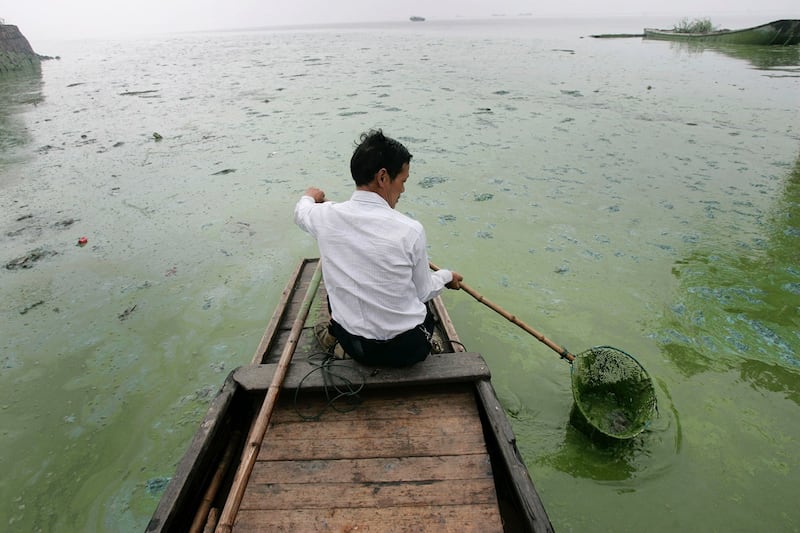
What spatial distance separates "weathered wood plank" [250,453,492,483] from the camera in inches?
78.7

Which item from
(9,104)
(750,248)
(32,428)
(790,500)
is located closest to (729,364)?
(790,500)

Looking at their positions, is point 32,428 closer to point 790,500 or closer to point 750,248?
point 790,500

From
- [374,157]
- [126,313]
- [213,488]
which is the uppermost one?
[374,157]

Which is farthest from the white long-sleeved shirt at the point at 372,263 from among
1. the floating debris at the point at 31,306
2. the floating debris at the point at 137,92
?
the floating debris at the point at 137,92

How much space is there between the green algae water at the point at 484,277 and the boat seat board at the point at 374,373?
0.91 m

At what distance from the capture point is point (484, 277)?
193 inches

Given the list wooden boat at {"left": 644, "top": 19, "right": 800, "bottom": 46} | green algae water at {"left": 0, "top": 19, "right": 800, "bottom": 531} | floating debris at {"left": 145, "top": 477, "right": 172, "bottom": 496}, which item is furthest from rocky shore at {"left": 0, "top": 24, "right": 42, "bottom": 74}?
wooden boat at {"left": 644, "top": 19, "right": 800, "bottom": 46}

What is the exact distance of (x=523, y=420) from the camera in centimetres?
311

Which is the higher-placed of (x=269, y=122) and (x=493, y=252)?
(x=269, y=122)

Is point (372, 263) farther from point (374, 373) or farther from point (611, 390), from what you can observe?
point (611, 390)

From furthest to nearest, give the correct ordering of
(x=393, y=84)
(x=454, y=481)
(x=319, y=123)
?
(x=393, y=84), (x=319, y=123), (x=454, y=481)

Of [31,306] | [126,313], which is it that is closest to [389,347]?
[126,313]

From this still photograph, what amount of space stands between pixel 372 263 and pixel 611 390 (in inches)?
79.4

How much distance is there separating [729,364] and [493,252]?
104 inches
